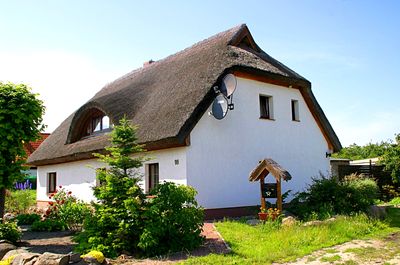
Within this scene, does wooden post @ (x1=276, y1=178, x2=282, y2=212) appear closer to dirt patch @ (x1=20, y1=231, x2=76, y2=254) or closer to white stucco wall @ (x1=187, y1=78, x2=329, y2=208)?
white stucco wall @ (x1=187, y1=78, x2=329, y2=208)

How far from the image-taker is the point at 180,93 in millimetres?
12766

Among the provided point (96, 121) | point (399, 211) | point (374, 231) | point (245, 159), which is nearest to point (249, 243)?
point (374, 231)

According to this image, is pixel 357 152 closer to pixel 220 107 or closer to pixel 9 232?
pixel 220 107

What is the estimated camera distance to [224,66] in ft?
40.9

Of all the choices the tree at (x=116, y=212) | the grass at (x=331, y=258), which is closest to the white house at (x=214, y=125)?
the tree at (x=116, y=212)

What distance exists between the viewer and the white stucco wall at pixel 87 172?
11.7m

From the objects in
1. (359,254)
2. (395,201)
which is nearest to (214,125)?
(359,254)

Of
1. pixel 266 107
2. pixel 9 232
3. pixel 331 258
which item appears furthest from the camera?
pixel 266 107

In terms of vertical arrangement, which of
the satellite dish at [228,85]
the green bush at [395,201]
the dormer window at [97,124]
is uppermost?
the satellite dish at [228,85]

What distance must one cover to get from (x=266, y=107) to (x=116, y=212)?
813 centimetres

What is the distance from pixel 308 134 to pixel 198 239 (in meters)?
8.73

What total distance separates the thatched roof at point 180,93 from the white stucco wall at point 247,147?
19.9 inches

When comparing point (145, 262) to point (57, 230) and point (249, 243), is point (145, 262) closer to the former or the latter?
point (249, 243)

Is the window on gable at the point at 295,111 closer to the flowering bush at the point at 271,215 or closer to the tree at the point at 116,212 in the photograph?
the flowering bush at the point at 271,215
